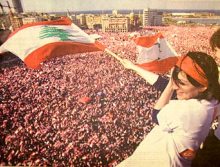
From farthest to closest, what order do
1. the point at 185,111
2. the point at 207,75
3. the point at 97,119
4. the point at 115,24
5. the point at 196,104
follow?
the point at 97,119 < the point at 115,24 < the point at 185,111 < the point at 196,104 < the point at 207,75

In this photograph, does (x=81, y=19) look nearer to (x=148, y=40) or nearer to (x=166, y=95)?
(x=148, y=40)

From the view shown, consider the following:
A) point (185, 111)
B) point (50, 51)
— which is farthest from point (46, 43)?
point (185, 111)

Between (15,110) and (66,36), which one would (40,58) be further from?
(15,110)

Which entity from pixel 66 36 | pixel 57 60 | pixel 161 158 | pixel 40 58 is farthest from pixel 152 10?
pixel 57 60

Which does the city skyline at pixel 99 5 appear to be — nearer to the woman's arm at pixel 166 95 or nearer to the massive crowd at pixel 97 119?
the massive crowd at pixel 97 119

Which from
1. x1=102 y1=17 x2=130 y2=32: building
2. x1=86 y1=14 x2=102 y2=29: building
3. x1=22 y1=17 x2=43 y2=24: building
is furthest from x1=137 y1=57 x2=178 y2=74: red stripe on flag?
x1=22 y1=17 x2=43 y2=24: building
